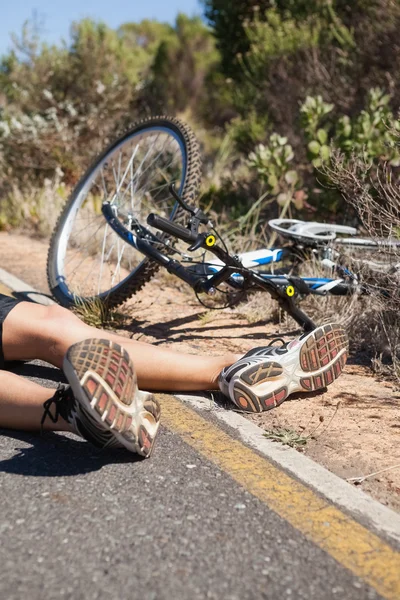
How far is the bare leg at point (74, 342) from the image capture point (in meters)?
2.99

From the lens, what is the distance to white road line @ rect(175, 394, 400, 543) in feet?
7.47

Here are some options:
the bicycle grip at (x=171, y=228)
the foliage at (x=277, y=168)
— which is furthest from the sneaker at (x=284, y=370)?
the foliage at (x=277, y=168)

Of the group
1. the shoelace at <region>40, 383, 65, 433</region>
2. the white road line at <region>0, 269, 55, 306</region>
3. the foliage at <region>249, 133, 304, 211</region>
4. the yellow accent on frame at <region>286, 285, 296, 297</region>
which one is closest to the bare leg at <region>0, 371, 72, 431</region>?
the shoelace at <region>40, 383, 65, 433</region>

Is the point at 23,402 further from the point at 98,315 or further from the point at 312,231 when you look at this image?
the point at 312,231

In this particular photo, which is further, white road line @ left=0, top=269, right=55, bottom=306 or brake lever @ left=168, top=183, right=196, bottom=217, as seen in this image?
white road line @ left=0, top=269, right=55, bottom=306

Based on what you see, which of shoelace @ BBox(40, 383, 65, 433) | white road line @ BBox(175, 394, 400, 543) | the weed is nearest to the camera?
white road line @ BBox(175, 394, 400, 543)

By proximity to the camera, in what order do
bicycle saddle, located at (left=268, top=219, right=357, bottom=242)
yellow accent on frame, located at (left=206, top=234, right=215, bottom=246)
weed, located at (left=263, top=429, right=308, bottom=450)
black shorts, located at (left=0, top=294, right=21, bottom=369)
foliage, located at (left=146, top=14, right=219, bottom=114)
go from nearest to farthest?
weed, located at (left=263, top=429, right=308, bottom=450), black shorts, located at (left=0, top=294, right=21, bottom=369), yellow accent on frame, located at (left=206, top=234, right=215, bottom=246), bicycle saddle, located at (left=268, top=219, right=357, bottom=242), foliage, located at (left=146, top=14, right=219, bottom=114)

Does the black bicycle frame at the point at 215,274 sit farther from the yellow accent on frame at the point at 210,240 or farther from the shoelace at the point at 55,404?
the shoelace at the point at 55,404

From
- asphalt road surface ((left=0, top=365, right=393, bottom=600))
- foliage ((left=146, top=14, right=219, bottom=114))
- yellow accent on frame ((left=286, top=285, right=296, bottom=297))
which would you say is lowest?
asphalt road surface ((left=0, top=365, right=393, bottom=600))

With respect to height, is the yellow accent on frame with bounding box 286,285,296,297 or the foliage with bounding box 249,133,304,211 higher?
the foliage with bounding box 249,133,304,211

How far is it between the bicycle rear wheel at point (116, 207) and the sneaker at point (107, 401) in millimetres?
1791

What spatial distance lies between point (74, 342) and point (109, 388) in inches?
27.4

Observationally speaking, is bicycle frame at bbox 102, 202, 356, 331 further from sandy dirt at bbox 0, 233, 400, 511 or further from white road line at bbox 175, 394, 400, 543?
white road line at bbox 175, 394, 400, 543

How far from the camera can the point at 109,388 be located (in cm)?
233
